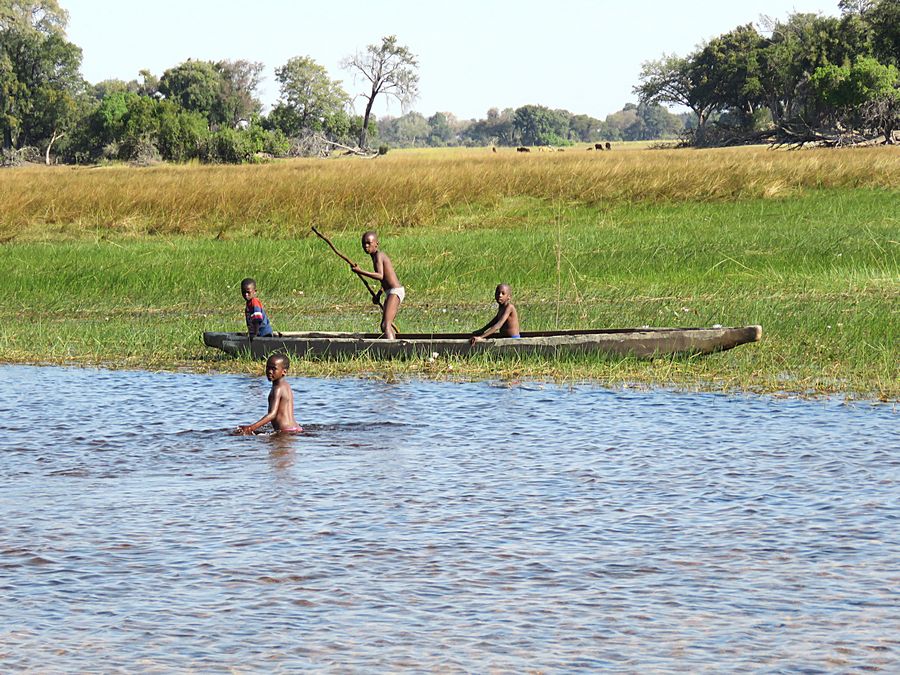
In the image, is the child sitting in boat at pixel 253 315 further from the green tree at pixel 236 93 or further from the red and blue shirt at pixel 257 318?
the green tree at pixel 236 93

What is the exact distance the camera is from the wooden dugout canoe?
12859mm

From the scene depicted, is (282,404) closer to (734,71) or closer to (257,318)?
(257,318)

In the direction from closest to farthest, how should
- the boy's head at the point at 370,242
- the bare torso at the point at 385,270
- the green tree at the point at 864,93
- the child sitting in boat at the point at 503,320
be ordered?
the child sitting in boat at the point at 503,320
the boy's head at the point at 370,242
the bare torso at the point at 385,270
the green tree at the point at 864,93

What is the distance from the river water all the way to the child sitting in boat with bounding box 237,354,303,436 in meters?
0.23

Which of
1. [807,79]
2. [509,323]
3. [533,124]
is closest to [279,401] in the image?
[509,323]

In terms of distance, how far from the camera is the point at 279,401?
1048 centimetres

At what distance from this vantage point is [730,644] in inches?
231

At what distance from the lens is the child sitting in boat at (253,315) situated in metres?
14.0

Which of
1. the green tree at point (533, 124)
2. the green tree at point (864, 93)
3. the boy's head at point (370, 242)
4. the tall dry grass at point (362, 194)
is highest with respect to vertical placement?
the green tree at point (533, 124)

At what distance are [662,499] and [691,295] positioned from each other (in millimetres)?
9664

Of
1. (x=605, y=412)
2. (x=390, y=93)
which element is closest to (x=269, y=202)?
(x=605, y=412)

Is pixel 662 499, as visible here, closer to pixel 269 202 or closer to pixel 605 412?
pixel 605 412

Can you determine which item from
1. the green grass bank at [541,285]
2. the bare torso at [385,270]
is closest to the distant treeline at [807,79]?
the green grass bank at [541,285]

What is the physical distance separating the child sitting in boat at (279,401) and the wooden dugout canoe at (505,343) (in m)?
3.10
